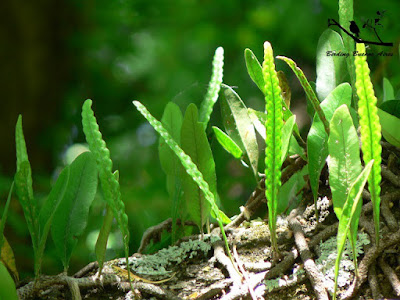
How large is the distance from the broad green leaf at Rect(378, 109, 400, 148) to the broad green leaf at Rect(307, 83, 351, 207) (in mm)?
43

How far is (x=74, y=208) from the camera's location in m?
0.56

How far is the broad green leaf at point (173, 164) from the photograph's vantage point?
25.0 inches

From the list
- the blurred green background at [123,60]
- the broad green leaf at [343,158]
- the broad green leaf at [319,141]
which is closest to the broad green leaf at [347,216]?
the broad green leaf at [343,158]

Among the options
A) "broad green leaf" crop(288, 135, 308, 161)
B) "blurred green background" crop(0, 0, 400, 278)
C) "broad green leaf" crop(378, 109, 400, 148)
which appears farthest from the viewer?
"blurred green background" crop(0, 0, 400, 278)

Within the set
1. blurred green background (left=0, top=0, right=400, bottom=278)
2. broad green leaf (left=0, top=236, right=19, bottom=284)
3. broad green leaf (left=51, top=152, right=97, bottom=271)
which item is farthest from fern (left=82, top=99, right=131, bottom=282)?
blurred green background (left=0, top=0, right=400, bottom=278)

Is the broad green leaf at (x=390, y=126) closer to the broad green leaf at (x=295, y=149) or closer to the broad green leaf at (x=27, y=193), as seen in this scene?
the broad green leaf at (x=295, y=149)

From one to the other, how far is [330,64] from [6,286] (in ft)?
1.61

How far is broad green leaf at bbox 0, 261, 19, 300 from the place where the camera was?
42cm

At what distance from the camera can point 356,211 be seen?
0.43m

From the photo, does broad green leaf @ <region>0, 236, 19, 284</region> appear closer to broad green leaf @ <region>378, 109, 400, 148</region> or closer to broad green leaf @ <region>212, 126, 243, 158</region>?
broad green leaf @ <region>212, 126, 243, 158</region>

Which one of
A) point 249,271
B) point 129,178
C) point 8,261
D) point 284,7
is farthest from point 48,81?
point 249,271

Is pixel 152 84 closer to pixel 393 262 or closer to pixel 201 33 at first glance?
pixel 201 33

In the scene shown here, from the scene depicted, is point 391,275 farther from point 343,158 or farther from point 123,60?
point 123,60

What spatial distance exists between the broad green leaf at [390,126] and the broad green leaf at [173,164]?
26cm
